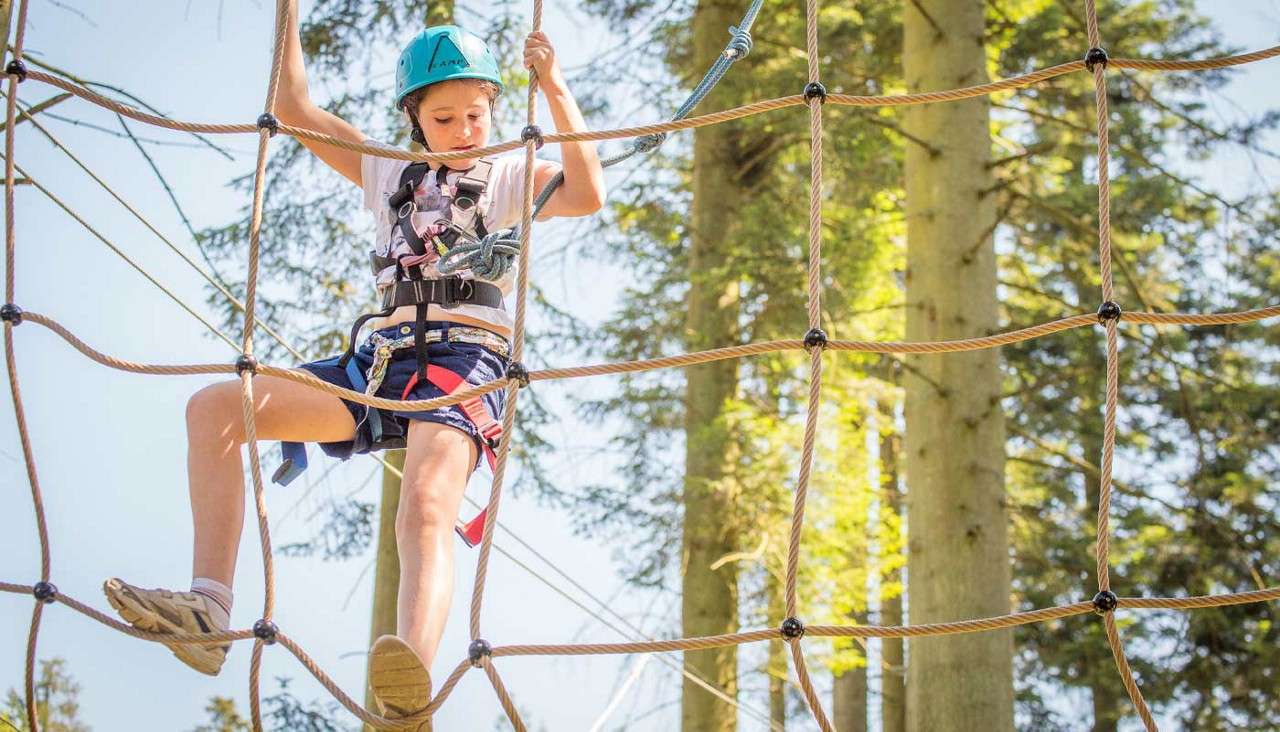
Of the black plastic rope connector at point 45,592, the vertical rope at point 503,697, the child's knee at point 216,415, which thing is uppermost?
the child's knee at point 216,415

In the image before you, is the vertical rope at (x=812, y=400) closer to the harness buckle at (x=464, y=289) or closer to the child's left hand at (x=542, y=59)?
the child's left hand at (x=542, y=59)

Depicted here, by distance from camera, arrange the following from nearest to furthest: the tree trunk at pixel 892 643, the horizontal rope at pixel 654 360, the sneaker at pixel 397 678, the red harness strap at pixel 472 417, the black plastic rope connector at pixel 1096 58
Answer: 1. the sneaker at pixel 397 678
2. the horizontal rope at pixel 654 360
3. the red harness strap at pixel 472 417
4. the black plastic rope connector at pixel 1096 58
5. the tree trunk at pixel 892 643

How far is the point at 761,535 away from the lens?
6.23m

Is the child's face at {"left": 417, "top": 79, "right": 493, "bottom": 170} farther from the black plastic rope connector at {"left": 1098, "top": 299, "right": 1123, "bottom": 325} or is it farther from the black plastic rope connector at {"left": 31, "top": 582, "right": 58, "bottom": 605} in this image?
the black plastic rope connector at {"left": 1098, "top": 299, "right": 1123, "bottom": 325}

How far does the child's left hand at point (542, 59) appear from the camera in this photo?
2375 millimetres

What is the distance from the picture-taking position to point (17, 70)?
2486 millimetres

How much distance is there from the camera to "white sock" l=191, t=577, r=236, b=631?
6.91 feet

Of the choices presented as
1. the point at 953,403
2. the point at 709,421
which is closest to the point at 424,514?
the point at 953,403

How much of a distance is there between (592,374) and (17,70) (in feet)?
3.88

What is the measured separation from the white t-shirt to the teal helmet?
14 centimetres

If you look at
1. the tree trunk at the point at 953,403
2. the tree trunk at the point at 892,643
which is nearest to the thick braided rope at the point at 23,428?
the tree trunk at the point at 953,403

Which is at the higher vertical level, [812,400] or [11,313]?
[11,313]

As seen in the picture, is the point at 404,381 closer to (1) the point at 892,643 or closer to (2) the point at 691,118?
(2) the point at 691,118

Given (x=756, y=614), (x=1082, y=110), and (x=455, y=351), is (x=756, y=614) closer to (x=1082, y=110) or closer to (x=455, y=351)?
(x=1082, y=110)
